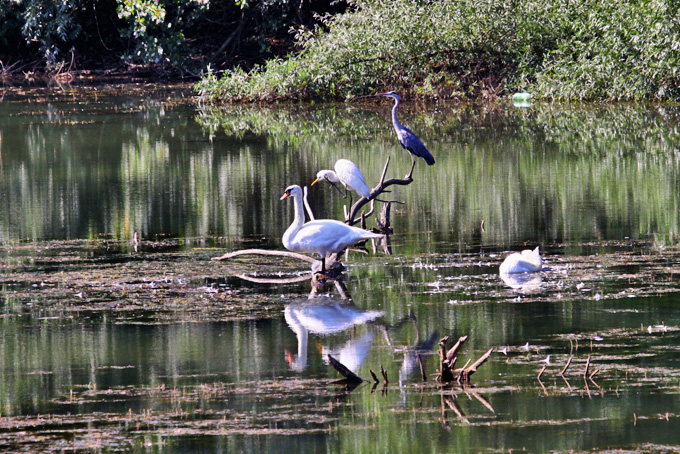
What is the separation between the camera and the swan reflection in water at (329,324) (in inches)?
248

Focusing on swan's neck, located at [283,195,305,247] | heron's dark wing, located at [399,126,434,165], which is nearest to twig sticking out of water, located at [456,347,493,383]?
swan's neck, located at [283,195,305,247]

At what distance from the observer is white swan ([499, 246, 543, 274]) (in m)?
8.33

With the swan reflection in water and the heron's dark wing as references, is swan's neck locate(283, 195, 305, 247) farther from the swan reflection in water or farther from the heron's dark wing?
the heron's dark wing

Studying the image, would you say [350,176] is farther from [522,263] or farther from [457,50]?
[457,50]

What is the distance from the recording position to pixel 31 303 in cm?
787

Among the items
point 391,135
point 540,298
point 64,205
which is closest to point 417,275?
point 540,298

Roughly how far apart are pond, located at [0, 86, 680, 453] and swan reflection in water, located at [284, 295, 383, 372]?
0.09ft

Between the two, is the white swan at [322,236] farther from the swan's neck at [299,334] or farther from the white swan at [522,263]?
the white swan at [522,263]

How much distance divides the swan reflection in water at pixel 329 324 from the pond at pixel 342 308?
0.09ft

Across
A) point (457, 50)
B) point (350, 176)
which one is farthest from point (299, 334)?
point (457, 50)

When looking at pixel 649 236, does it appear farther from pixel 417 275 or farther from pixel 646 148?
pixel 646 148

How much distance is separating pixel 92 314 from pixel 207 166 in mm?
8362

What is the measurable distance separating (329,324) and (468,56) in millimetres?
17962

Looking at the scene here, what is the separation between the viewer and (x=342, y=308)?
755cm
